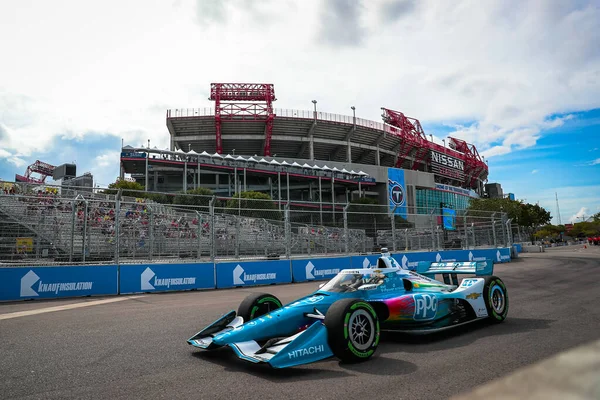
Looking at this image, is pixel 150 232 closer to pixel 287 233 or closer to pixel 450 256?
pixel 287 233

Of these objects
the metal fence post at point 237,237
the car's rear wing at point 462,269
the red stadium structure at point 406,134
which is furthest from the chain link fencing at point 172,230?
the red stadium structure at point 406,134

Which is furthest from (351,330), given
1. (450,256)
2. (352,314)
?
(450,256)

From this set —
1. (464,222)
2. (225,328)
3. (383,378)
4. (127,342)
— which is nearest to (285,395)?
(383,378)

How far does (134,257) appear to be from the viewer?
12492mm

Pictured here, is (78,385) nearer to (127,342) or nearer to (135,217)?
(127,342)

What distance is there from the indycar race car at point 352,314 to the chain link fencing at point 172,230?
8012 millimetres

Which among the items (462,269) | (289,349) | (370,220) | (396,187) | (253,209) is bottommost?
(289,349)

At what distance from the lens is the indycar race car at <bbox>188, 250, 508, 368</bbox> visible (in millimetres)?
4359

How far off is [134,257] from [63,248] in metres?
2.01

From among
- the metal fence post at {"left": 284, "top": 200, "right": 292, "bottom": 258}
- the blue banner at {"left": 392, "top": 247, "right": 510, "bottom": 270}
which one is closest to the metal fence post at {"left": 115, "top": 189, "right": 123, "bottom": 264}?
the metal fence post at {"left": 284, "top": 200, "right": 292, "bottom": 258}

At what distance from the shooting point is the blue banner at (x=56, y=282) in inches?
397

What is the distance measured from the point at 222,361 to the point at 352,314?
166cm

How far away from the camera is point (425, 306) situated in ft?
19.3

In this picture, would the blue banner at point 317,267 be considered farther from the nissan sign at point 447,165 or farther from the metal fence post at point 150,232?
the nissan sign at point 447,165
